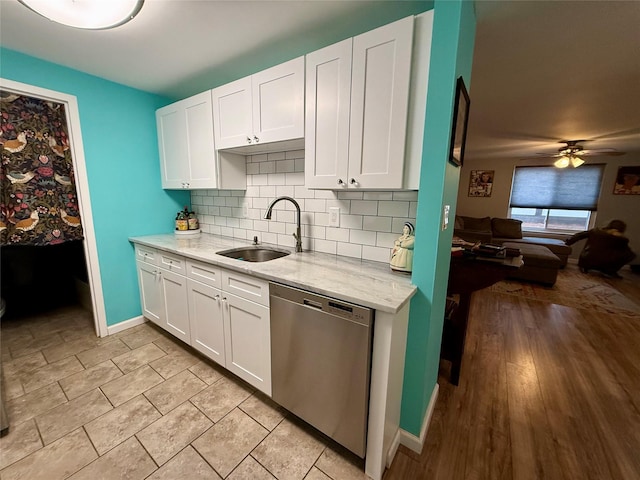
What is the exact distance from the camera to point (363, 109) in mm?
1377

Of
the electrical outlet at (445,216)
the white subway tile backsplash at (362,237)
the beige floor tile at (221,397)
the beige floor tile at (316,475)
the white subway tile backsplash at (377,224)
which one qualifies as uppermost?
the electrical outlet at (445,216)

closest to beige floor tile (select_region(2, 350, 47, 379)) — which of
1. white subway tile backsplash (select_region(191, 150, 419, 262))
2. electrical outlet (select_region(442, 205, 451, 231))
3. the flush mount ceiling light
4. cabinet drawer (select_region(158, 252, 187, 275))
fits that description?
cabinet drawer (select_region(158, 252, 187, 275))

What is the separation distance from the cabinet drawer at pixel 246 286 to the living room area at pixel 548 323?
1133 mm

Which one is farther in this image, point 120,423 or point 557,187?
point 557,187

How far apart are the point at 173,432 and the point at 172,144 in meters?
2.35

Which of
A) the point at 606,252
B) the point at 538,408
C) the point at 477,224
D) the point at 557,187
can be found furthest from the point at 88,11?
the point at 557,187

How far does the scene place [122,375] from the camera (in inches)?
78.1

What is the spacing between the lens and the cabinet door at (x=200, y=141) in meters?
→ 2.17

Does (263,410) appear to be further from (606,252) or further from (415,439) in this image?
(606,252)

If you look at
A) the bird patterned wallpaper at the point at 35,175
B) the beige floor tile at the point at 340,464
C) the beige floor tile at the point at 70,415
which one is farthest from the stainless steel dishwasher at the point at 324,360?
the bird patterned wallpaper at the point at 35,175

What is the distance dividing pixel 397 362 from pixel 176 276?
1.81m

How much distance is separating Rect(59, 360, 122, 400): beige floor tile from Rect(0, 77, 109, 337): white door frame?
56 cm

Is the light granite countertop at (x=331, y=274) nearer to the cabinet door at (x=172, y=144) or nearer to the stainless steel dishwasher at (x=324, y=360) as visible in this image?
the stainless steel dishwasher at (x=324, y=360)

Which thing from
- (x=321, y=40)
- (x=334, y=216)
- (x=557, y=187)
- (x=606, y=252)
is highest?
(x=321, y=40)
